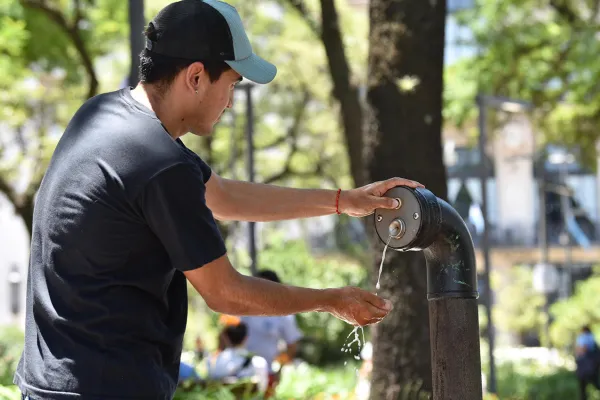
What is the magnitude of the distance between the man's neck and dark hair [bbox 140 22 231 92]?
0.07 ft

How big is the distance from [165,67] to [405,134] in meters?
5.55

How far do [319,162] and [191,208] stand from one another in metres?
25.4

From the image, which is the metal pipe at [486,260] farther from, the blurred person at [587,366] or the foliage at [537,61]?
the foliage at [537,61]

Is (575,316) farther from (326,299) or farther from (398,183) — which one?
(326,299)

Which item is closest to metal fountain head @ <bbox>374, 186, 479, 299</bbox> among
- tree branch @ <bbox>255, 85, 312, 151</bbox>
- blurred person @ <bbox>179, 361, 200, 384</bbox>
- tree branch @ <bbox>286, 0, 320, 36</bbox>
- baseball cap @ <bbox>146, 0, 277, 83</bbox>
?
baseball cap @ <bbox>146, 0, 277, 83</bbox>

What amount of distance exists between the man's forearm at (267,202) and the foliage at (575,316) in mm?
22320

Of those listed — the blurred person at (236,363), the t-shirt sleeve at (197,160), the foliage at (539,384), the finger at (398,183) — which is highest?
the t-shirt sleeve at (197,160)

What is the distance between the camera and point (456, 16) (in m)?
20.5

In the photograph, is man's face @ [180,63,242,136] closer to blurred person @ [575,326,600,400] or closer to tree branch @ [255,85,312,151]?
blurred person @ [575,326,600,400]

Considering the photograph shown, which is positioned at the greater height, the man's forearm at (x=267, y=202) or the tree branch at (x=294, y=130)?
the tree branch at (x=294, y=130)

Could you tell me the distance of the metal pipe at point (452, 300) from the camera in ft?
10.3

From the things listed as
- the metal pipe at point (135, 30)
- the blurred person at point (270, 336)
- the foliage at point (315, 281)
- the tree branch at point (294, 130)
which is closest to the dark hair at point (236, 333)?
the blurred person at point (270, 336)

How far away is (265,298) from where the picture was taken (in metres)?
2.64

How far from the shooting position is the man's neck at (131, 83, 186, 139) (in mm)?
2619
